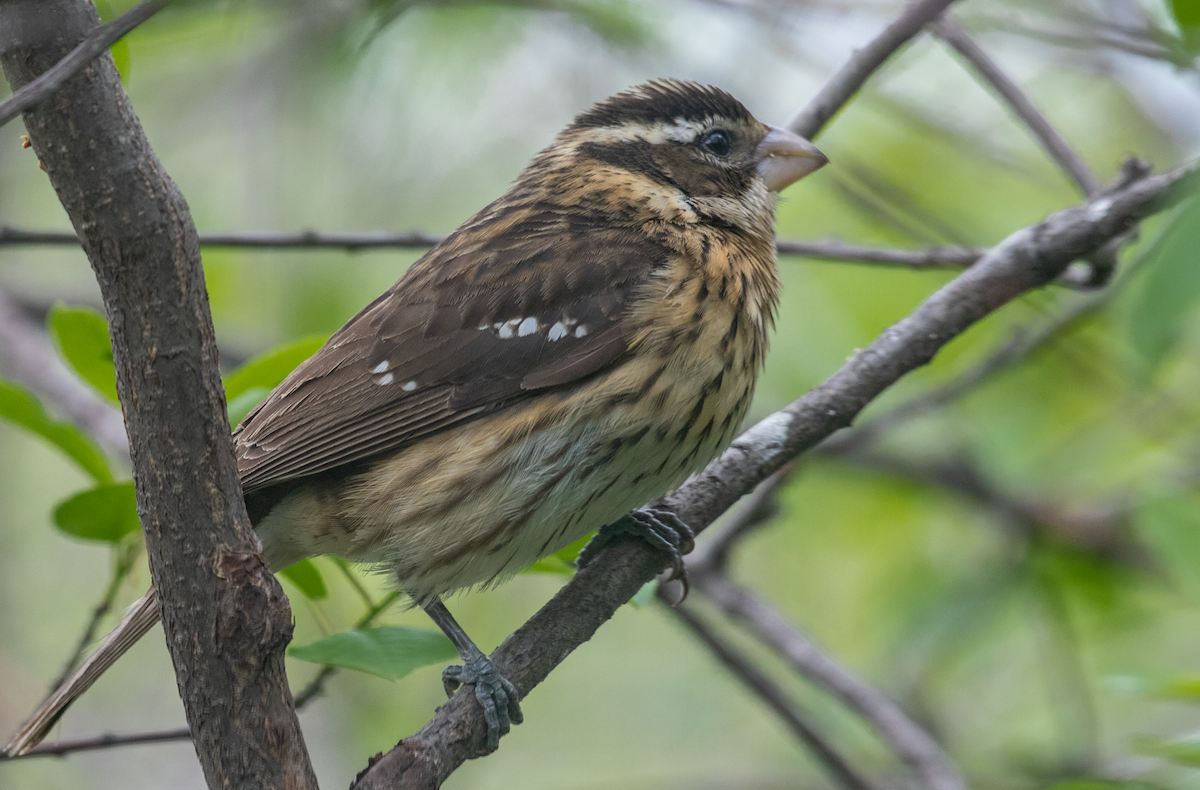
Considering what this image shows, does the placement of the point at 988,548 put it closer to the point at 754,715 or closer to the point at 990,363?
the point at 990,363

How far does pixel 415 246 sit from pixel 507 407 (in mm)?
779

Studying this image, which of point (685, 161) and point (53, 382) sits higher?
point (685, 161)

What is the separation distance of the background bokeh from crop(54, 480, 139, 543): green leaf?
153cm

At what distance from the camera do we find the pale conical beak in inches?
148

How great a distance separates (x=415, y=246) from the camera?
380 cm

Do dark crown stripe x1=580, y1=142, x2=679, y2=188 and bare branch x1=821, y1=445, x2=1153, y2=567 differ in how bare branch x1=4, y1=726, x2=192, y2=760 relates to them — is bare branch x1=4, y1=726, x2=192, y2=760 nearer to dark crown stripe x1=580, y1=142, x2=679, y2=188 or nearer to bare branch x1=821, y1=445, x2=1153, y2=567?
dark crown stripe x1=580, y1=142, x2=679, y2=188

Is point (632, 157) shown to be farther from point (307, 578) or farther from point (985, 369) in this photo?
point (307, 578)

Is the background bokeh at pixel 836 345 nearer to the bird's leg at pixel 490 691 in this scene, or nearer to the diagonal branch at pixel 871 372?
the diagonal branch at pixel 871 372

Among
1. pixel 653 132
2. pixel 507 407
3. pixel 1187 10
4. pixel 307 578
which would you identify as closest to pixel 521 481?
pixel 507 407

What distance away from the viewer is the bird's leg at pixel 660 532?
3.25 metres

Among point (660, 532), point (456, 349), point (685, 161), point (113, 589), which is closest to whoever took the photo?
point (113, 589)

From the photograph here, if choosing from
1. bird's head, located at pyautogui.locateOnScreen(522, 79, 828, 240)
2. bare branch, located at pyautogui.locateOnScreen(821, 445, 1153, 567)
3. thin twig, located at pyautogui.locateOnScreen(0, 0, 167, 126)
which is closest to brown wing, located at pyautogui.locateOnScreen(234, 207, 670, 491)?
bird's head, located at pyautogui.locateOnScreen(522, 79, 828, 240)

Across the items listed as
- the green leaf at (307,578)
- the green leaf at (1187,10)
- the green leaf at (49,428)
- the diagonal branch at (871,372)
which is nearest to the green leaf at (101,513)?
the green leaf at (49,428)

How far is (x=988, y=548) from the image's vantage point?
5609mm
